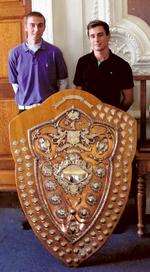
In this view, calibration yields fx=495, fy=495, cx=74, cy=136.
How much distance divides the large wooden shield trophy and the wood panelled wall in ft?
2.99

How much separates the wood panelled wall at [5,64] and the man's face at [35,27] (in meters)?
0.48

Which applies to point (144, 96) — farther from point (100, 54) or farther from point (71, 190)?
point (71, 190)

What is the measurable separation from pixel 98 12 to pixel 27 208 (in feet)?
4.69

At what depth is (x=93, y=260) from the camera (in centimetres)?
295

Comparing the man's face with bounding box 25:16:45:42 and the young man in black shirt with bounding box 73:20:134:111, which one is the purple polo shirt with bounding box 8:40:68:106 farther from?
the young man in black shirt with bounding box 73:20:134:111

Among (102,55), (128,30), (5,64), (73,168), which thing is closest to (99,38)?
(102,55)

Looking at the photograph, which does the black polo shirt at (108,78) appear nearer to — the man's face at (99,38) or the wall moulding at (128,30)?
the man's face at (99,38)

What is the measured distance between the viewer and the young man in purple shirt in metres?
3.26

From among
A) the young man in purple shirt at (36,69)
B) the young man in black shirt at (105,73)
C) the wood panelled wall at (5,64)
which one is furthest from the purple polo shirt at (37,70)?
the wood panelled wall at (5,64)

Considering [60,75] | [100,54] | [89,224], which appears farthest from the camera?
[60,75]

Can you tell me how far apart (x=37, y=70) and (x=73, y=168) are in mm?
754

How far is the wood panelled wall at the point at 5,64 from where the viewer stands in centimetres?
362

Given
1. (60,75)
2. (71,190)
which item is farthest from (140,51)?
(71,190)

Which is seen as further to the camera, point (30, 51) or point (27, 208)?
point (30, 51)
